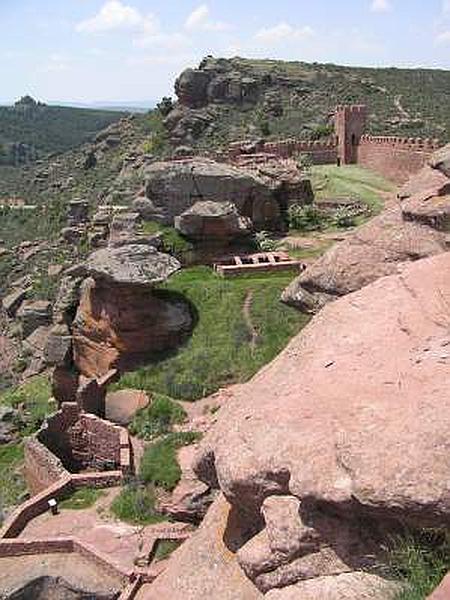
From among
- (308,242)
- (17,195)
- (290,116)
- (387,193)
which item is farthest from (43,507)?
(17,195)

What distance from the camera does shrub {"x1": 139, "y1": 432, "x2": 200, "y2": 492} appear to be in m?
17.7

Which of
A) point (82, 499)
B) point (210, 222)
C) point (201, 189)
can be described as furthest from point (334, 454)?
point (201, 189)

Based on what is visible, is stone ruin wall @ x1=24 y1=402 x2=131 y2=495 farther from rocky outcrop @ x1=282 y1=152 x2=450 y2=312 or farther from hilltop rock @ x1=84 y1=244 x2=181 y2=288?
rocky outcrop @ x1=282 y1=152 x2=450 y2=312

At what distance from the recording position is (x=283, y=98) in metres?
79.2

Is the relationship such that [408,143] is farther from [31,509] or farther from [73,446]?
[31,509]

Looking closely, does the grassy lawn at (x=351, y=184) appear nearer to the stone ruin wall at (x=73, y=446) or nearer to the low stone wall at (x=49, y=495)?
the stone ruin wall at (x=73, y=446)

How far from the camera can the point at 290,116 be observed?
242ft

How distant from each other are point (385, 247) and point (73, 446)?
12.1m

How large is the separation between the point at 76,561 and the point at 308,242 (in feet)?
60.9

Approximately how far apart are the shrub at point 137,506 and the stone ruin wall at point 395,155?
22.1 metres

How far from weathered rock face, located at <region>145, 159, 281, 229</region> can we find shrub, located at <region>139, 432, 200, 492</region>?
44.6 feet

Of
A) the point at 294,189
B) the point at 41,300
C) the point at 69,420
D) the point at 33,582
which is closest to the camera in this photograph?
the point at 33,582

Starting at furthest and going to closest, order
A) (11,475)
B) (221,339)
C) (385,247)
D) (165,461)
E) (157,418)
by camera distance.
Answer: (221,339) → (11,475) → (157,418) → (165,461) → (385,247)

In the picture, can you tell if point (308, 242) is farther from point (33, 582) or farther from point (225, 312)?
point (33, 582)
